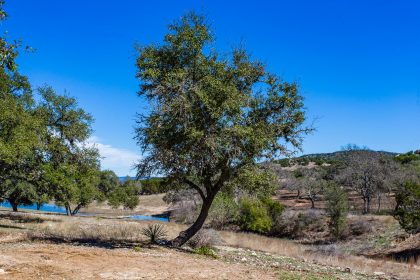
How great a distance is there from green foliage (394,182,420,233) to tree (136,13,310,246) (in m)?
21.6

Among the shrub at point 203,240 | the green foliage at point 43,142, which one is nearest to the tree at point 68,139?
the green foliage at point 43,142

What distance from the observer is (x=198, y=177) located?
21266 mm

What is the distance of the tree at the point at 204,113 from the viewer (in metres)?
19.2

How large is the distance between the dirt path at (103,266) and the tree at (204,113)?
460 centimetres

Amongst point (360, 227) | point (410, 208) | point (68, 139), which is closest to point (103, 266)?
point (68, 139)

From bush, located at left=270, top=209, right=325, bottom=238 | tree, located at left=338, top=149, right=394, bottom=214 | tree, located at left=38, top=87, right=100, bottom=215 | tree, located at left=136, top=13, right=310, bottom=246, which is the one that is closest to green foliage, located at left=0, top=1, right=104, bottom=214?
tree, located at left=38, top=87, right=100, bottom=215

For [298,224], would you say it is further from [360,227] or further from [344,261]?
[344,261]

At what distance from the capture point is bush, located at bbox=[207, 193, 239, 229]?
189 feet

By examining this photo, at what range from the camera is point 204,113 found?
63.8 ft

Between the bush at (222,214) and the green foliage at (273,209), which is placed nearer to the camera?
the bush at (222,214)

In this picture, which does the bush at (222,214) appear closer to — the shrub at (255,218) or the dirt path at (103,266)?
the shrub at (255,218)

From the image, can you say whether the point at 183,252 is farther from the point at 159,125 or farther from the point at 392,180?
the point at 392,180

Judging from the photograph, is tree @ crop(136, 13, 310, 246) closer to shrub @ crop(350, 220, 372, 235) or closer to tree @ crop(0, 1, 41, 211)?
tree @ crop(0, 1, 41, 211)

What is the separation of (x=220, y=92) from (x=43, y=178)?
55.0 feet
